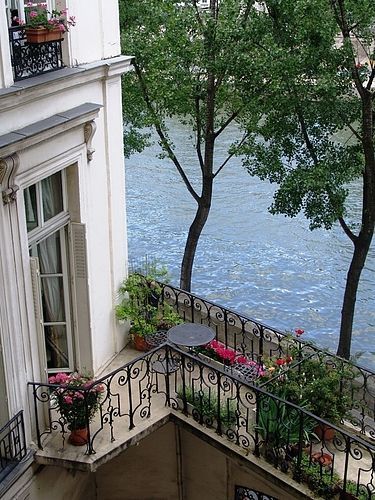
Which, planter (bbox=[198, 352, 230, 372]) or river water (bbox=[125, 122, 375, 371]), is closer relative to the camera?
planter (bbox=[198, 352, 230, 372])

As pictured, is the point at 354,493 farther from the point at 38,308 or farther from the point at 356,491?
the point at 38,308

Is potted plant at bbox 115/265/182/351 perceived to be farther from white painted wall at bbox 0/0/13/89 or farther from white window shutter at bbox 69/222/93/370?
white painted wall at bbox 0/0/13/89

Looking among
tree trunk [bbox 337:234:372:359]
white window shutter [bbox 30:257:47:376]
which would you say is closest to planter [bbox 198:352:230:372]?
white window shutter [bbox 30:257:47:376]


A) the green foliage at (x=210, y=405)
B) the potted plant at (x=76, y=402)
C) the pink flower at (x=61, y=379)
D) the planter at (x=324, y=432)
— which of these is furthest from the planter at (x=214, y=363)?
the pink flower at (x=61, y=379)

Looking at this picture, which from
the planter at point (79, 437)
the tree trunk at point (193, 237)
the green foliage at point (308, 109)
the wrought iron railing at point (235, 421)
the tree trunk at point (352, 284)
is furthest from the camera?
the tree trunk at point (193, 237)

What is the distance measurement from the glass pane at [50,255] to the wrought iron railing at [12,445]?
1.67 m

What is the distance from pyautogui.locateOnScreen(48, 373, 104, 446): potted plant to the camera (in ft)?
24.8

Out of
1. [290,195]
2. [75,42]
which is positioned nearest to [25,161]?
[75,42]

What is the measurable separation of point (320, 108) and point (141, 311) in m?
4.85

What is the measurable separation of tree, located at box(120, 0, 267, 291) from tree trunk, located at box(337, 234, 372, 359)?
2.96 metres

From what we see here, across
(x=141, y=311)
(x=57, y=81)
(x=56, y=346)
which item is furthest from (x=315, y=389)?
(x=57, y=81)

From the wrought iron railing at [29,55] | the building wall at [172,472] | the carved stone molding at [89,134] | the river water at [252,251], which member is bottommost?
the river water at [252,251]

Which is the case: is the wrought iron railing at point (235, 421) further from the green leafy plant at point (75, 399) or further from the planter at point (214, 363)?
the planter at point (214, 363)

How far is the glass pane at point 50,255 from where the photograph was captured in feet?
26.8
